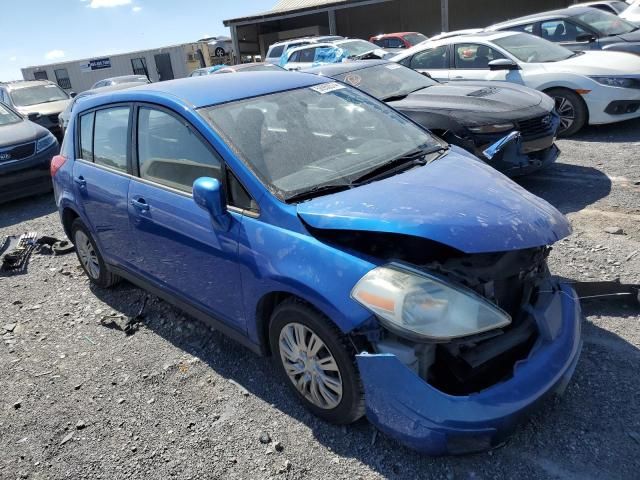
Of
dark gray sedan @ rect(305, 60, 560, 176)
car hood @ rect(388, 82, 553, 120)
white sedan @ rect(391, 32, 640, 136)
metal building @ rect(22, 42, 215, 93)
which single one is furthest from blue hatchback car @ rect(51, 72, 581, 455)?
metal building @ rect(22, 42, 215, 93)

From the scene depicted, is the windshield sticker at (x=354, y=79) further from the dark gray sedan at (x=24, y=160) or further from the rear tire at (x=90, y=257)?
the dark gray sedan at (x=24, y=160)

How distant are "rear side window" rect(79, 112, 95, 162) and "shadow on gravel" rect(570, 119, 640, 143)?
628 centimetres

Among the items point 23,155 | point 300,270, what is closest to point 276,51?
point 23,155

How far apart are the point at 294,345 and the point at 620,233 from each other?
10.4 ft

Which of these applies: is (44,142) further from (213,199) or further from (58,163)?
(213,199)

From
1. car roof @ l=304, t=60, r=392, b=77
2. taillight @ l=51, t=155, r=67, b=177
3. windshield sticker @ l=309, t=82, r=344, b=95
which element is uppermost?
windshield sticker @ l=309, t=82, r=344, b=95

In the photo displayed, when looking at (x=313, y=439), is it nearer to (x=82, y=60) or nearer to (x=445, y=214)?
(x=445, y=214)

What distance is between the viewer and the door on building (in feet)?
110

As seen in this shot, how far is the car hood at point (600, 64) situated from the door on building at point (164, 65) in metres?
30.7

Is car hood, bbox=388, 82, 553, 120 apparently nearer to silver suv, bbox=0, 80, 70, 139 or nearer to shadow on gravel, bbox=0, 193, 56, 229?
shadow on gravel, bbox=0, 193, 56, 229

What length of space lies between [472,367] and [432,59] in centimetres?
718

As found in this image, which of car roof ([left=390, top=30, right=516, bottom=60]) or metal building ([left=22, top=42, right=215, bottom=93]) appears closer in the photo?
car roof ([left=390, top=30, right=516, bottom=60])

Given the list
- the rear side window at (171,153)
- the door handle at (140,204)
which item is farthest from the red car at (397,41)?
the door handle at (140,204)

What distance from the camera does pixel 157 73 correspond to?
34531 millimetres
